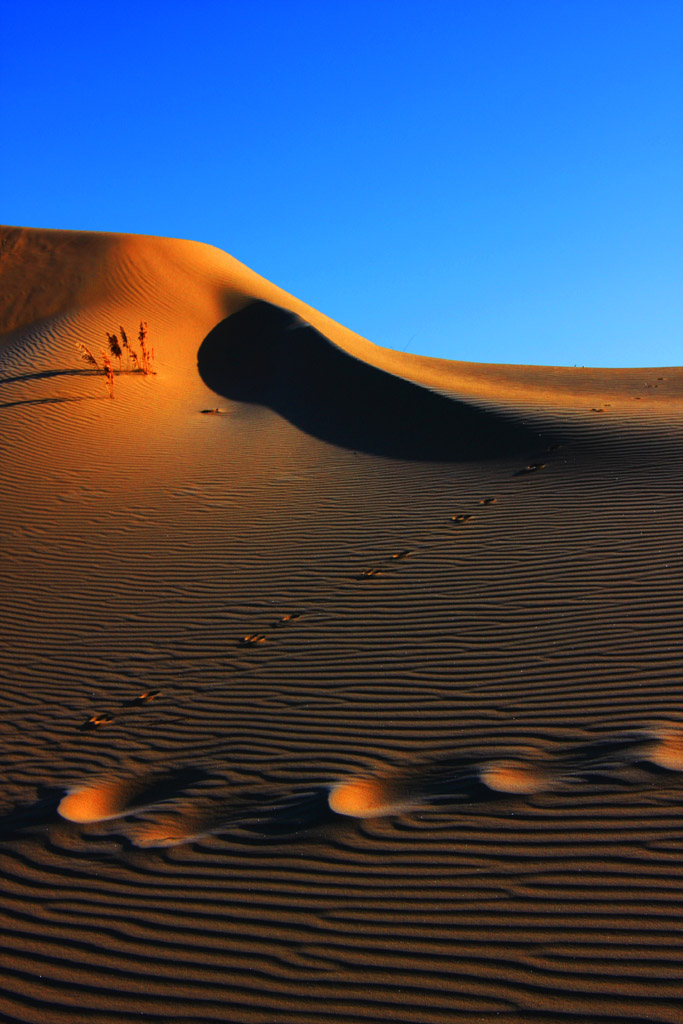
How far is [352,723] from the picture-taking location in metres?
4.97

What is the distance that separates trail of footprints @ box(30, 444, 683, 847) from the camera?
3.94m

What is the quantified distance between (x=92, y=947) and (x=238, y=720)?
2.05 metres

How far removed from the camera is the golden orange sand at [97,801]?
176 inches

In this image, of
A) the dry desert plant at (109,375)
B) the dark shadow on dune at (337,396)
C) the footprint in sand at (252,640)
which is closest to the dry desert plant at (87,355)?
the dry desert plant at (109,375)

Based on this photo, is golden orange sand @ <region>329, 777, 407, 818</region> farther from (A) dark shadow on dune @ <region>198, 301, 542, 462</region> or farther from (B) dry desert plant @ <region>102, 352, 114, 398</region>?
(B) dry desert plant @ <region>102, 352, 114, 398</region>

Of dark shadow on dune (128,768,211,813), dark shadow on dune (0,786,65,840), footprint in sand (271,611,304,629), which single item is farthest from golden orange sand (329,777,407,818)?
footprint in sand (271,611,304,629)

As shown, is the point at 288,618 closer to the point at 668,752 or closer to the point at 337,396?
the point at 668,752

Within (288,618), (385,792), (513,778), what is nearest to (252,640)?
(288,618)

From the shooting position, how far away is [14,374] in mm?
15969

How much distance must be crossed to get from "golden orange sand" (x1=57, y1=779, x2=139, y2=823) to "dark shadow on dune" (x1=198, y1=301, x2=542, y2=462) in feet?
22.6

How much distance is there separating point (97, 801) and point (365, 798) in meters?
1.64

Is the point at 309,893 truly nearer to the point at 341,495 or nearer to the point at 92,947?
the point at 92,947

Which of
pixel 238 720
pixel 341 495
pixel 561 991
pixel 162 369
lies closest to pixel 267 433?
pixel 341 495

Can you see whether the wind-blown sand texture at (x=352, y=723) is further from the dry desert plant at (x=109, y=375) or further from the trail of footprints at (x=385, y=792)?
the dry desert plant at (x=109, y=375)
